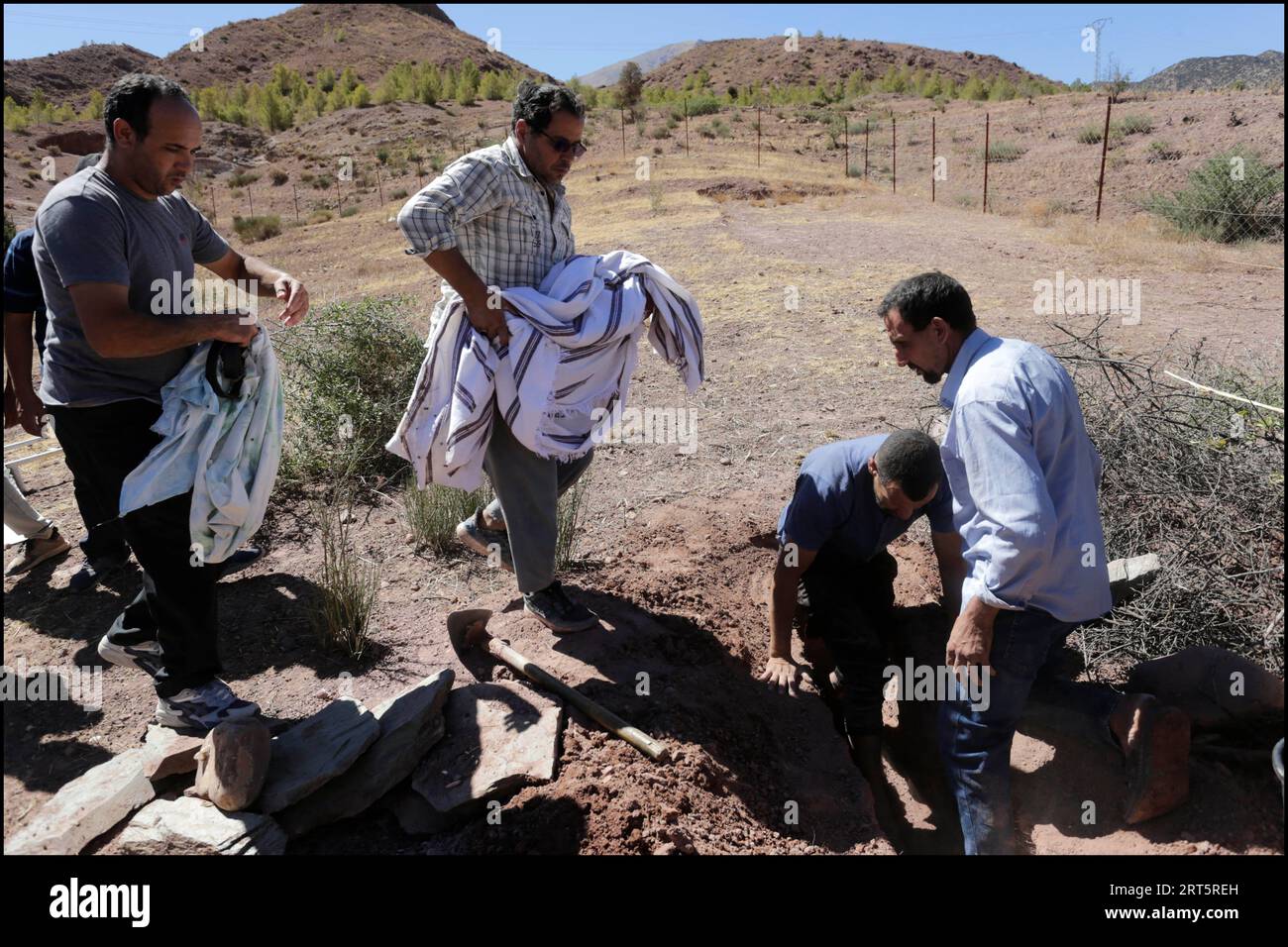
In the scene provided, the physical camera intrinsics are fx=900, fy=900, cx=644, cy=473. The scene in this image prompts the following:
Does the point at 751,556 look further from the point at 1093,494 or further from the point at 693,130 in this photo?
the point at 693,130

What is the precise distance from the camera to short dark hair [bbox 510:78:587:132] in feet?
9.70

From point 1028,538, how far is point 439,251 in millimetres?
1966

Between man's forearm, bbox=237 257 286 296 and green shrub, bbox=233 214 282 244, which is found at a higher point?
green shrub, bbox=233 214 282 244

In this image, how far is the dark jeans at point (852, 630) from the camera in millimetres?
3383

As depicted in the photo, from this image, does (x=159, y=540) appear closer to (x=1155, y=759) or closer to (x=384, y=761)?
(x=384, y=761)

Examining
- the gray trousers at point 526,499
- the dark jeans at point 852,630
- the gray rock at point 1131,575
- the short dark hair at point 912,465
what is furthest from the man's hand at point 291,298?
the gray rock at point 1131,575

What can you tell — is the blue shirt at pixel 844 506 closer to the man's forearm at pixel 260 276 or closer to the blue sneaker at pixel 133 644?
the man's forearm at pixel 260 276

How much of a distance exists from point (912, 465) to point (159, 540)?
2.31m

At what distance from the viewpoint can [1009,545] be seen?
7.59 ft

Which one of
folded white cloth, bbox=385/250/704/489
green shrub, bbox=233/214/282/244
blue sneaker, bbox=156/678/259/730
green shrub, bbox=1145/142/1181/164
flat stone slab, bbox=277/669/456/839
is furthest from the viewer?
green shrub, bbox=233/214/282/244

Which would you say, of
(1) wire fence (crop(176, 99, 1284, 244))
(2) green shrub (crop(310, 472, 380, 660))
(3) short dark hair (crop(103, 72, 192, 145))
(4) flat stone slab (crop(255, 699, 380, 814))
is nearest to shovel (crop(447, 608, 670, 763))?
(2) green shrub (crop(310, 472, 380, 660))

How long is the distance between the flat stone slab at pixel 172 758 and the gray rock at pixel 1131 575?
10.5 feet

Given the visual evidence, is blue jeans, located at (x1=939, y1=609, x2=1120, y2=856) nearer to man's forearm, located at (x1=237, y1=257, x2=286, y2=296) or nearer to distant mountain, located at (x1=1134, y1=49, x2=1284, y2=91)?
man's forearm, located at (x1=237, y1=257, x2=286, y2=296)

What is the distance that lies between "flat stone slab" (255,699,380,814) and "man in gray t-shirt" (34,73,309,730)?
25 centimetres
